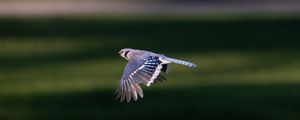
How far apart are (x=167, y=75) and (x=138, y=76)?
7.03 metres

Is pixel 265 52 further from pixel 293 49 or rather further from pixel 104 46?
pixel 104 46

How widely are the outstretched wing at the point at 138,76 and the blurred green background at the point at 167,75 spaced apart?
4.02 m

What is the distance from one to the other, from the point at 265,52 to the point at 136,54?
35.4 ft

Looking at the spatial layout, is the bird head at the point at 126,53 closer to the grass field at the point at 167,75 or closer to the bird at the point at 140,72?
the bird at the point at 140,72

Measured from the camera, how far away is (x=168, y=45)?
61.5 ft

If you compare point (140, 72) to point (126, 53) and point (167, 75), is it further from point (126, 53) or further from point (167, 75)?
point (167, 75)

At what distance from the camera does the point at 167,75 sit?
13484mm

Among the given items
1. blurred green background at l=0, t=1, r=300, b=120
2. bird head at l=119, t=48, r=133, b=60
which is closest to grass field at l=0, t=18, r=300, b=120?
blurred green background at l=0, t=1, r=300, b=120

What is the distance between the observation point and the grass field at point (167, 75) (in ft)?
36.0

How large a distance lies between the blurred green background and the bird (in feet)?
12.9

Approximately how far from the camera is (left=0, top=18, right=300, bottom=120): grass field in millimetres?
10977

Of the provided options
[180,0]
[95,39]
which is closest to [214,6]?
[180,0]

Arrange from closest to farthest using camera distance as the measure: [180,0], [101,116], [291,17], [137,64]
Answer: [137,64] → [101,116] → [291,17] → [180,0]

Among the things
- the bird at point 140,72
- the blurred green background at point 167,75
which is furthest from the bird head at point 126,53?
the blurred green background at point 167,75
